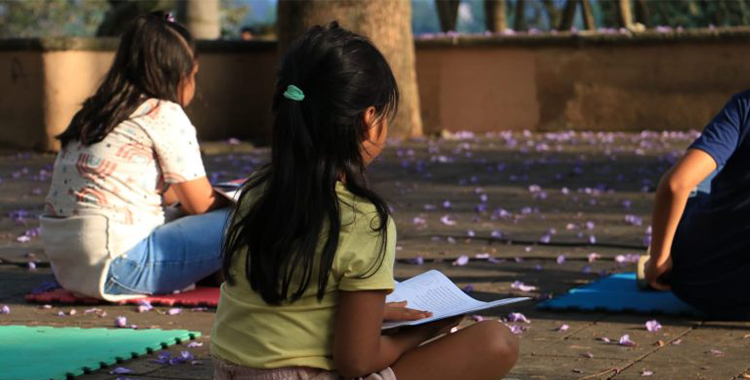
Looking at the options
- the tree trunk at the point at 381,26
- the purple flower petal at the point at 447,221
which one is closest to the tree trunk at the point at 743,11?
the tree trunk at the point at 381,26

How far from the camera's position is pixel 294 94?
105 inches

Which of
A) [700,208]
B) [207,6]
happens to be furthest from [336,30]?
[207,6]

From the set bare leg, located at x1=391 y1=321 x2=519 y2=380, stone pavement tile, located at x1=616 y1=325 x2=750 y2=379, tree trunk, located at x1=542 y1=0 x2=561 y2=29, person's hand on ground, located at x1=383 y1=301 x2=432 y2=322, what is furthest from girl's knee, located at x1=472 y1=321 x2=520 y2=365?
tree trunk, located at x1=542 y1=0 x2=561 y2=29

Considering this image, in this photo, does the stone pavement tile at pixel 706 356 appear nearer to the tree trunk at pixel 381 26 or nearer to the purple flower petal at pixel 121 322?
the purple flower petal at pixel 121 322

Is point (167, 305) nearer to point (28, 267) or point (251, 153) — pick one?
point (28, 267)

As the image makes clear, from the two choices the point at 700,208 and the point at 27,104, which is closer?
the point at 700,208

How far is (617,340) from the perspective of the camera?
14.2 ft

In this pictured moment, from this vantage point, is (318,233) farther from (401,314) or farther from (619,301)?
(619,301)

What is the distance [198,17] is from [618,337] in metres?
12.1

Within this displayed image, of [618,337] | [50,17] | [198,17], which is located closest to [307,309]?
[618,337]

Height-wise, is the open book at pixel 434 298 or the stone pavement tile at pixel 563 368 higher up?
the open book at pixel 434 298

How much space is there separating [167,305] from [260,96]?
9.02 m

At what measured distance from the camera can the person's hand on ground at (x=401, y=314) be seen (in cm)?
291

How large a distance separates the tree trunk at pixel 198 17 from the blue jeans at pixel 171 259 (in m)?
10.8
